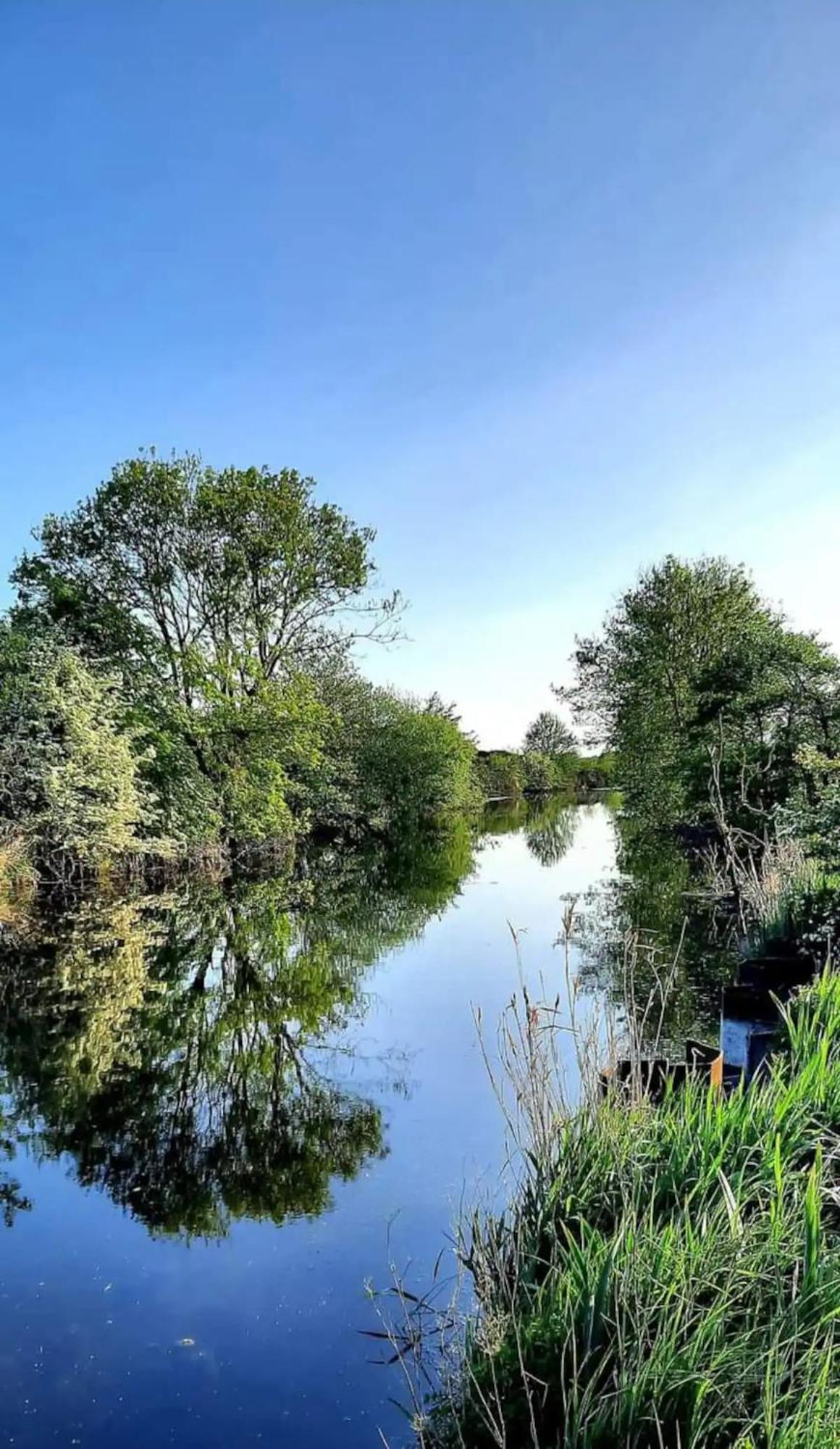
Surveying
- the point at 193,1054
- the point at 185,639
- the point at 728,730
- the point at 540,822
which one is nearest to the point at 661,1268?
the point at 193,1054

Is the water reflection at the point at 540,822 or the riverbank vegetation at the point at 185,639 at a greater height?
the riverbank vegetation at the point at 185,639

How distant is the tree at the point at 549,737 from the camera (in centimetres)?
8512

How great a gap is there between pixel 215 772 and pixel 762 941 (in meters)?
15.5

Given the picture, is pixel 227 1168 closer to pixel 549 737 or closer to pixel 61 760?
pixel 61 760

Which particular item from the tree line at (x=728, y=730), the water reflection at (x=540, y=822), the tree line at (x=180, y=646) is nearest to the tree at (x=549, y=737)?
the water reflection at (x=540, y=822)

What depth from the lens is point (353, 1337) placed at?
374 centimetres

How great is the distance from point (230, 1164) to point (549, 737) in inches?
3283

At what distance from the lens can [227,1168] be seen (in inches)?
207

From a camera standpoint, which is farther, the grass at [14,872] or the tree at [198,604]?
the tree at [198,604]

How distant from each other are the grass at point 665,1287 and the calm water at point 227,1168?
0.83 meters

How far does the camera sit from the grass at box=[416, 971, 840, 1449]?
223 cm

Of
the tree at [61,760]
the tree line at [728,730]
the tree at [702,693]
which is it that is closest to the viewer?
the tree line at [728,730]

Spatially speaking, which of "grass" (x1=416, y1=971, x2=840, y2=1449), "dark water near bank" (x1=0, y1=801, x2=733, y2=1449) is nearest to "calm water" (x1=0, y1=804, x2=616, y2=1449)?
"dark water near bank" (x1=0, y1=801, x2=733, y2=1449)

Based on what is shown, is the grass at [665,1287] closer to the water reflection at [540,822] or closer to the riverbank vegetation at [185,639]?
the riverbank vegetation at [185,639]
